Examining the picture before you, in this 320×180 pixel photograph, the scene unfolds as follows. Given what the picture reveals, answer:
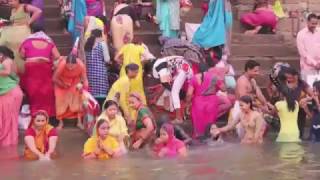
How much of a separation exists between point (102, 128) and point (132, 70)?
1450mm

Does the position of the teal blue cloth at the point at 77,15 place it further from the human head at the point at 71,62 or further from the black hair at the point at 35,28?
the human head at the point at 71,62

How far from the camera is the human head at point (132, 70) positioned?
10641 millimetres

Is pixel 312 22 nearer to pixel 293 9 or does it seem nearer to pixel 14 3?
pixel 293 9

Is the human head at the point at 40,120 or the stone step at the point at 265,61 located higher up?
the stone step at the point at 265,61

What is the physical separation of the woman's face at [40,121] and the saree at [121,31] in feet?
8.47

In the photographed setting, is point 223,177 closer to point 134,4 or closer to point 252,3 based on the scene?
point 134,4

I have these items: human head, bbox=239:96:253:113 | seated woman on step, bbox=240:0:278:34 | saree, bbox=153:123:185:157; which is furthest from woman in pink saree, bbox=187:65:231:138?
seated woman on step, bbox=240:0:278:34

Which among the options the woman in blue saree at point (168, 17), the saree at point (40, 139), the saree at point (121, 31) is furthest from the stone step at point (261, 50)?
the saree at point (40, 139)

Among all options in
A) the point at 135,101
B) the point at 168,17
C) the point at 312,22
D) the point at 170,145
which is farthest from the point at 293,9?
the point at 170,145

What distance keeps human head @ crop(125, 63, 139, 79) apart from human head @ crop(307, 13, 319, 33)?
3.19m

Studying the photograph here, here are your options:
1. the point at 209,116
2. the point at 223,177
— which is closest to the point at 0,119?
the point at 209,116

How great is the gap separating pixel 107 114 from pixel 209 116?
1.77m

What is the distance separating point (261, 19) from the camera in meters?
13.9

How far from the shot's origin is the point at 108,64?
1159 centimetres
